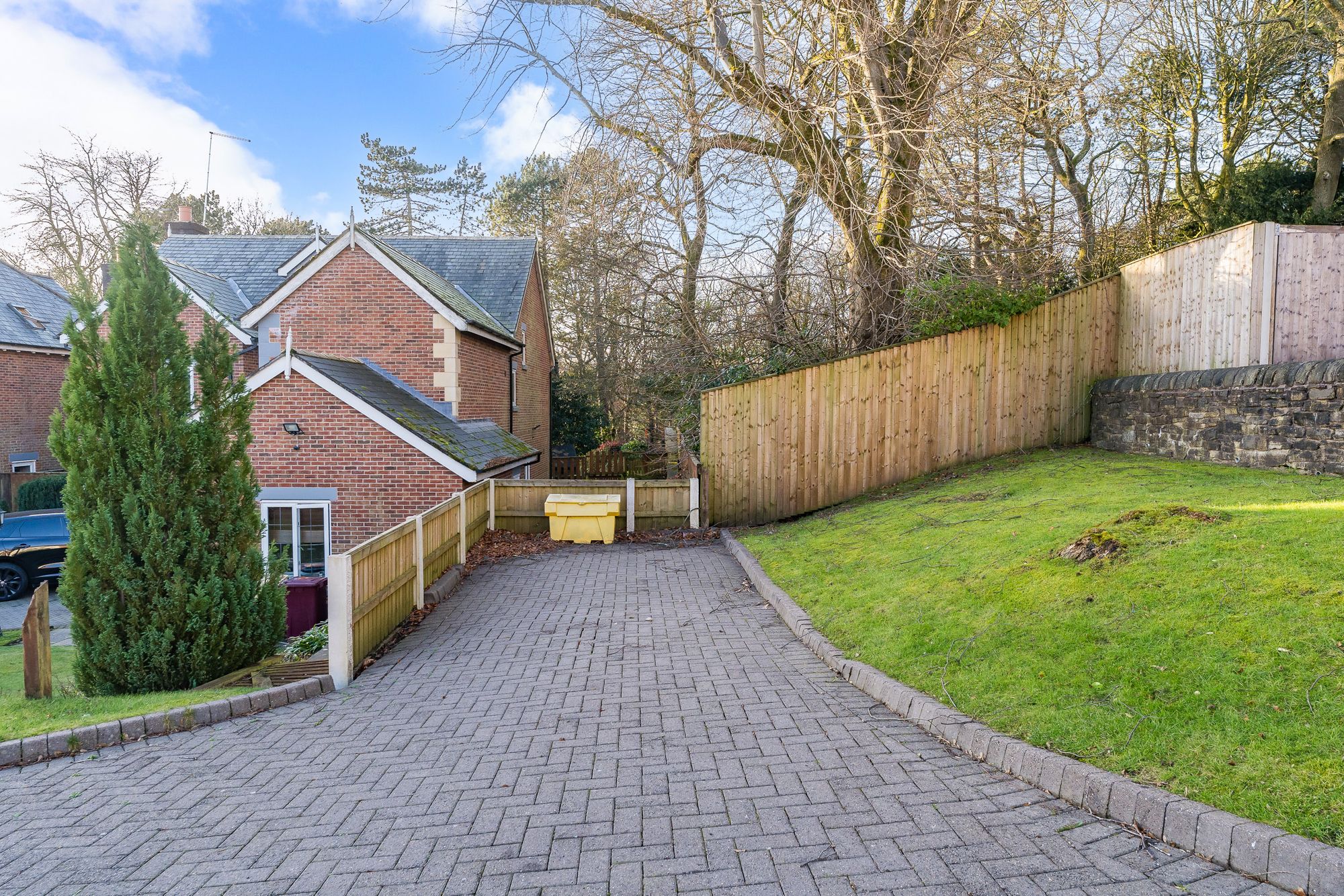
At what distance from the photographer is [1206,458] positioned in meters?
10.7

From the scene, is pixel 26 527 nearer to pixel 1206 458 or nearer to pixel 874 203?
pixel 874 203

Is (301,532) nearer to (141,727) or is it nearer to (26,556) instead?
→ (26,556)

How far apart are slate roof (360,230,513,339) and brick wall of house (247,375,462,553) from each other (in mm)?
3807

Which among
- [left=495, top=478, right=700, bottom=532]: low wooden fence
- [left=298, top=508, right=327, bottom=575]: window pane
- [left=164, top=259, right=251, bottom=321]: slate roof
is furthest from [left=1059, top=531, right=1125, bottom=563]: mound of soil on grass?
[left=164, top=259, right=251, bottom=321]: slate roof

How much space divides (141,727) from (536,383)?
733 inches

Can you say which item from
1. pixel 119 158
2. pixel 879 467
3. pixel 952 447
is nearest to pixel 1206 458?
pixel 952 447

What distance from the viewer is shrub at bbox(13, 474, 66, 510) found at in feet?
73.3

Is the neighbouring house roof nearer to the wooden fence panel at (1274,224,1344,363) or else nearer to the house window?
the house window

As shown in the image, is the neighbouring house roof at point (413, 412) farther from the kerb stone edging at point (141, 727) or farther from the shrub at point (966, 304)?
the shrub at point (966, 304)

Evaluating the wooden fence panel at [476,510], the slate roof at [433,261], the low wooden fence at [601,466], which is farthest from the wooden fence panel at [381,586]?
the low wooden fence at [601,466]

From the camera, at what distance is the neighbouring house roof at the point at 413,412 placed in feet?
41.0

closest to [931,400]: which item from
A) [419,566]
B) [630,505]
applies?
[630,505]

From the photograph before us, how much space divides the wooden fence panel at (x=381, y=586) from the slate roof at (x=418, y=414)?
4.09 meters

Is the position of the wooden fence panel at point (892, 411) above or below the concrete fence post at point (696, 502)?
above
